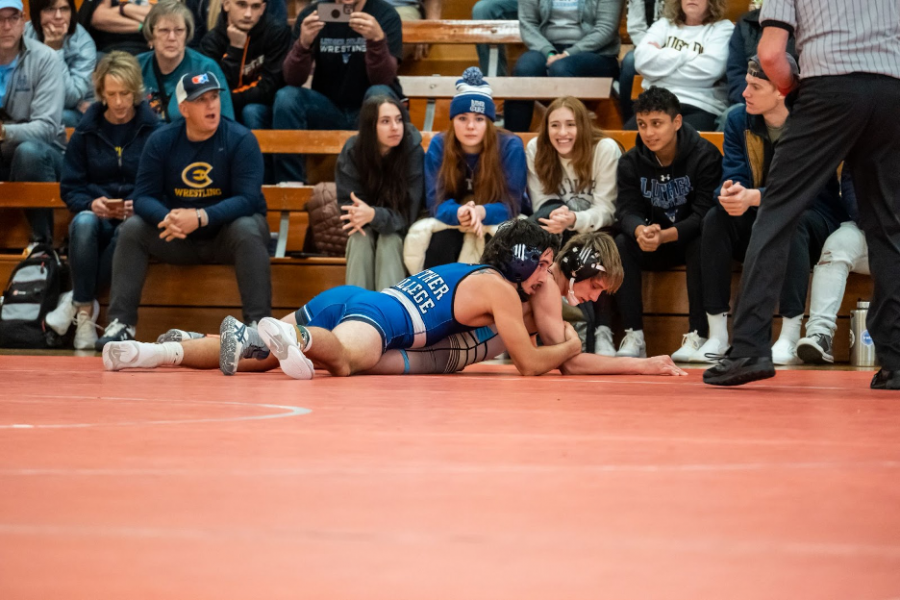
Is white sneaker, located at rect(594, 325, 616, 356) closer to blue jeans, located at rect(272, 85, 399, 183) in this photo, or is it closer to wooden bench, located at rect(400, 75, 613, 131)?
wooden bench, located at rect(400, 75, 613, 131)

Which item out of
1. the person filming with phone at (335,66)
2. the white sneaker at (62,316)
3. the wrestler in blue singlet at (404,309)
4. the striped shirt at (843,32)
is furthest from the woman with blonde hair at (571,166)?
the white sneaker at (62,316)

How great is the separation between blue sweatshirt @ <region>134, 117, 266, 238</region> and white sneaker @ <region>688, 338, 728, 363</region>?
2.50m

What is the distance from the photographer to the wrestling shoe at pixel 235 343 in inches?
148

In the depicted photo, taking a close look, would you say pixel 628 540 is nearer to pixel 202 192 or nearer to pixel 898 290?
pixel 898 290

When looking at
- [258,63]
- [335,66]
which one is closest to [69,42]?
[258,63]

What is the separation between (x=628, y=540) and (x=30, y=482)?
81 cm

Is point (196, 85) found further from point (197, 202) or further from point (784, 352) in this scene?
point (784, 352)

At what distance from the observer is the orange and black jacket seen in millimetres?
Result: 7270

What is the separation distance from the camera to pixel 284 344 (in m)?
3.53

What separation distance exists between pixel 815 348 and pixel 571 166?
1.67 m

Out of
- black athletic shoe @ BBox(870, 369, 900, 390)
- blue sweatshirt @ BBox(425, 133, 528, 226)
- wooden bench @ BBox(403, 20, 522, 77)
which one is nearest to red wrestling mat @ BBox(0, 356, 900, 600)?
black athletic shoe @ BBox(870, 369, 900, 390)

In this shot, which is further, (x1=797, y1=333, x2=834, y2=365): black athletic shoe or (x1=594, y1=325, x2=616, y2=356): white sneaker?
(x1=594, y1=325, x2=616, y2=356): white sneaker

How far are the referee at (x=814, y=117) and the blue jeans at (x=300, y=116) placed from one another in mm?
4129

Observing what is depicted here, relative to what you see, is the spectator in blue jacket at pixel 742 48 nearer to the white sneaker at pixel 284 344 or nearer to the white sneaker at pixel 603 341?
the white sneaker at pixel 603 341
